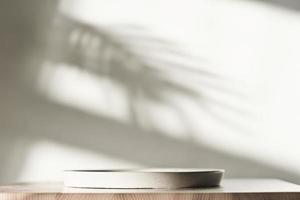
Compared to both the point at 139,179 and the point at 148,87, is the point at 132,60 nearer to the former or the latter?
the point at 148,87

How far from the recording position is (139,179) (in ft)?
3.57

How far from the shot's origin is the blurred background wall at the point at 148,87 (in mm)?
1607

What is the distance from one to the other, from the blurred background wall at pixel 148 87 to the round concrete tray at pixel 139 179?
466mm

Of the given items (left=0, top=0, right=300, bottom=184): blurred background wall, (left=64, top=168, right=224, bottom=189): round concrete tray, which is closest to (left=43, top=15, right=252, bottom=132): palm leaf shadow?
(left=0, top=0, right=300, bottom=184): blurred background wall

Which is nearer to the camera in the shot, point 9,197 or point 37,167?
point 9,197

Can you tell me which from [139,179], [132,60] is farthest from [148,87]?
[139,179]

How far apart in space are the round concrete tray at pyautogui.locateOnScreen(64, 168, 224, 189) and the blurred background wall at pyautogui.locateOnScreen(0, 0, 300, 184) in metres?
0.47

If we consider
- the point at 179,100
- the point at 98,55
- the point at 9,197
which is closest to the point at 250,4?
the point at 179,100

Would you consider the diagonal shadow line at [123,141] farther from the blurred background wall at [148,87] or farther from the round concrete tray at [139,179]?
the round concrete tray at [139,179]

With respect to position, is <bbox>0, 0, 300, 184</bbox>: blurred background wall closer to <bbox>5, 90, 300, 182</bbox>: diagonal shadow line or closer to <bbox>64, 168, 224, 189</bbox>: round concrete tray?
<bbox>5, 90, 300, 182</bbox>: diagonal shadow line

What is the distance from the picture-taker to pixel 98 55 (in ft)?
5.34

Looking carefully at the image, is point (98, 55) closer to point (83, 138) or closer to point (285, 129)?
point (83, 138)

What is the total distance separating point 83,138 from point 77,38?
0.28 m

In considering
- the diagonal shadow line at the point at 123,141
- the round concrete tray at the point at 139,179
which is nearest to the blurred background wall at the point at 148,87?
the diagonal shadow line at the point at 123,141
